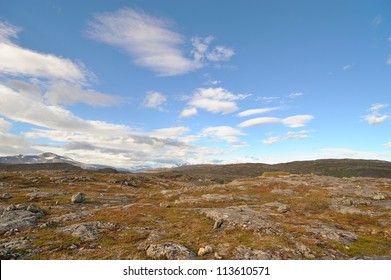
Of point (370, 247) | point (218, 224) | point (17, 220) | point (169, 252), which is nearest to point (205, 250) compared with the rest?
point (169, 252)

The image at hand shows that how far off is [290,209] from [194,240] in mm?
21637

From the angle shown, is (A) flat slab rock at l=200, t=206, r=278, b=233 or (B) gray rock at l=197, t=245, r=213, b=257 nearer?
(B) gray rock at l=197, t=245, r=213, b=257

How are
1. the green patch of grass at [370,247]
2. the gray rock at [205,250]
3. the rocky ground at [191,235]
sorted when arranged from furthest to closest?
1. the green patch of grass at [370,247]
2. the rocky ground at [191,235]
3. the gray rock at [205,250]

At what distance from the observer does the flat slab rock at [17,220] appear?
84.3 feet

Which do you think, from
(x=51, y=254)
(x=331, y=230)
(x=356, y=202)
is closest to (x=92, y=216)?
(x=51, y=254)

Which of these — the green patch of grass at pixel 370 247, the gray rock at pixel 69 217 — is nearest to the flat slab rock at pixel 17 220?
the gray rock at pixel 69 217

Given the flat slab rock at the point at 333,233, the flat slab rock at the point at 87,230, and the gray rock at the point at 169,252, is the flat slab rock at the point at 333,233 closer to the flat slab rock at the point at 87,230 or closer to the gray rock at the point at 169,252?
the gray rock at the point at 169,252

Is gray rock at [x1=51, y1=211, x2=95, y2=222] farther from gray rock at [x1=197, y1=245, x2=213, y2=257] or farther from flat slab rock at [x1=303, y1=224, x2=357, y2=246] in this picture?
flat slab rock at [x1=303, y1=224, x2=357, y2=246]

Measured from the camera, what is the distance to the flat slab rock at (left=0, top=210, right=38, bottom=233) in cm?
2569

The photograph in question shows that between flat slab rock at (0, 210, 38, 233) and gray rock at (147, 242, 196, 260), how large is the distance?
596 inches

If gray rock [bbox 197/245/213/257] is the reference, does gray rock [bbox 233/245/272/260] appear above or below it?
below

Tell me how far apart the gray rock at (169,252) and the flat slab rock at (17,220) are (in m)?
15.1

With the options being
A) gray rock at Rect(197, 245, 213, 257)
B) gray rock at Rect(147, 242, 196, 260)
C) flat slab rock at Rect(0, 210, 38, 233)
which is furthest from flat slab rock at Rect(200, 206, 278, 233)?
flat slab rock at Rect(0, 210, 38, 233)

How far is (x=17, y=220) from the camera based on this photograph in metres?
28.0
